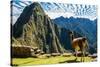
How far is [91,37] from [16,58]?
0.80m

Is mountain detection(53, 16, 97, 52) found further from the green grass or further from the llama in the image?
the green grass

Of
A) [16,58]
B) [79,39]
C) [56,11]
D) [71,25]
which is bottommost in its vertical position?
[16,58]

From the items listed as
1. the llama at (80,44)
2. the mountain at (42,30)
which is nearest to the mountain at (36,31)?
the mountain at (42,30)

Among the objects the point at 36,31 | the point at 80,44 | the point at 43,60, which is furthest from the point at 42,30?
the point at 80,44

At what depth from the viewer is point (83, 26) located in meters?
2.24

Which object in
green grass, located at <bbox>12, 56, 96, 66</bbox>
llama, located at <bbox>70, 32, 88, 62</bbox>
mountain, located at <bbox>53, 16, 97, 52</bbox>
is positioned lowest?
green grass, located at <bbox>12, 56, 96, 66</bbox>

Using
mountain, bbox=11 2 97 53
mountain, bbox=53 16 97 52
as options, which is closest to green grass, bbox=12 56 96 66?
mountain, bbox=11 2 97 53

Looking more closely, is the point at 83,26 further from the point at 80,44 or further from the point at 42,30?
the point at 42,30

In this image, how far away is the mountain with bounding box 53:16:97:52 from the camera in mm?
2180

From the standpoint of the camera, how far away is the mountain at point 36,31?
2.01 meters

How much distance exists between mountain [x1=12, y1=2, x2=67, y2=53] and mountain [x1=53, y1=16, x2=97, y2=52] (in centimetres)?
9
